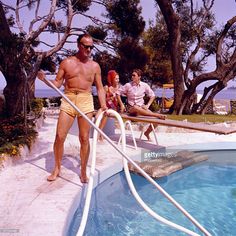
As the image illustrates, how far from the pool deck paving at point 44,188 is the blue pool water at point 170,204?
0.81ft

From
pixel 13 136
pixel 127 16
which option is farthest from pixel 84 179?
pixel 127 16

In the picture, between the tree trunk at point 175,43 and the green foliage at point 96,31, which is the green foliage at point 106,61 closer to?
the green foliage at point 96,31

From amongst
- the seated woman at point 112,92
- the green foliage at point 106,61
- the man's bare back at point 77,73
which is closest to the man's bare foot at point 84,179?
the man's bare back at point 77,73

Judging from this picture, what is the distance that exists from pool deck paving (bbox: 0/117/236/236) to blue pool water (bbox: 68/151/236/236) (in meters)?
0.25

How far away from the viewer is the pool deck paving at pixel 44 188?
3303 mm

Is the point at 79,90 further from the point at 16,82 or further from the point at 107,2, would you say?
the point at 107,2

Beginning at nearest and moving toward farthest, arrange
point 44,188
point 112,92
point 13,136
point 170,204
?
point 44,188 < point 170,204 < point 13,136 < point 112,92

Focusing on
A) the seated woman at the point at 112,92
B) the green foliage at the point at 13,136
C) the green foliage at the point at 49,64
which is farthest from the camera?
the green foliage at the point at 49,64

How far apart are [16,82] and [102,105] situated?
4059 mm

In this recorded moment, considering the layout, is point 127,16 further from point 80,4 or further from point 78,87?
point 78,87

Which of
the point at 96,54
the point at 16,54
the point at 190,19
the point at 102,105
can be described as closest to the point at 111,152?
the point at 102,105

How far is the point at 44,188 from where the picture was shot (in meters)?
4.47

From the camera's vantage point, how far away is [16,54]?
7.40m

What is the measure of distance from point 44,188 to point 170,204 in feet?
6.04
